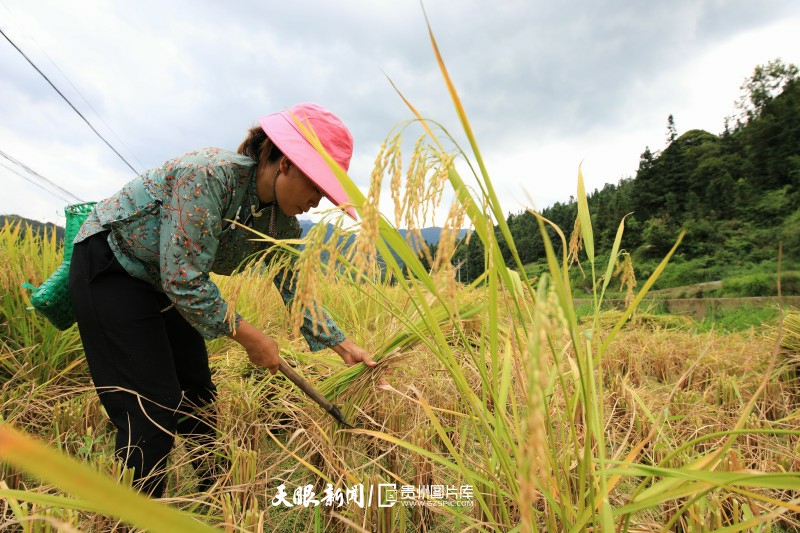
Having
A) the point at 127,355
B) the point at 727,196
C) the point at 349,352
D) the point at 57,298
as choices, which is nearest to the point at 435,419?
the point at 349,352

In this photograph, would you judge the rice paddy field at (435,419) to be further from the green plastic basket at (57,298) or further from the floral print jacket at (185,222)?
the green plastic basket at (57,298)

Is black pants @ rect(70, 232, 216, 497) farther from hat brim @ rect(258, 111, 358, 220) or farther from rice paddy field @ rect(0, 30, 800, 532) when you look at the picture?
hat brim @ rect(258, 111, 358, 220)

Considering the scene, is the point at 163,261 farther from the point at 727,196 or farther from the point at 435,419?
the point at 727,196

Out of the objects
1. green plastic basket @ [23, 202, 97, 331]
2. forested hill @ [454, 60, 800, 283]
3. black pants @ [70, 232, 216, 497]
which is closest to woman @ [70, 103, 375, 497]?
black pants @ [70, 232, 216, 497]

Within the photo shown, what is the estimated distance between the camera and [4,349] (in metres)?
1.89

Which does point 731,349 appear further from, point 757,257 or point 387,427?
point 757,257

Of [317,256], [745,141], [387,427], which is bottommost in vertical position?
→ [387,427]

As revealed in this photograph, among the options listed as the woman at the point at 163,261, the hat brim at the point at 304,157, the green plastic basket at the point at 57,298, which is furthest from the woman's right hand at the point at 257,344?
the green plastic basket at the point at 57,298

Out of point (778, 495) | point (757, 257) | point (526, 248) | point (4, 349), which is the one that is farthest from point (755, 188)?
point (4, 349)

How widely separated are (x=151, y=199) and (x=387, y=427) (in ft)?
3.92

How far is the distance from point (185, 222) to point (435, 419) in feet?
3.05

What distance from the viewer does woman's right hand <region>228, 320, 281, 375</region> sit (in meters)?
1.25

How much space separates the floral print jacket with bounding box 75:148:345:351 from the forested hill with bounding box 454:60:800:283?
18675mm

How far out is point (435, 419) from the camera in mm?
892
